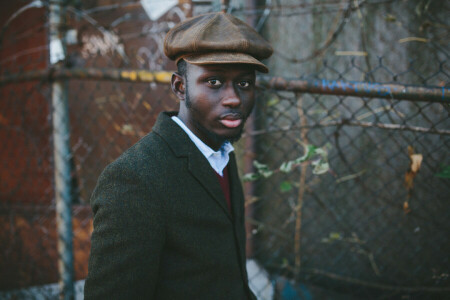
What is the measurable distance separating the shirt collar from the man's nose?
20cm

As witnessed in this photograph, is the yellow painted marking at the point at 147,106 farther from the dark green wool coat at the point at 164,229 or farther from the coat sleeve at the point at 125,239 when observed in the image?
the coat sleeve at the point at 125,239

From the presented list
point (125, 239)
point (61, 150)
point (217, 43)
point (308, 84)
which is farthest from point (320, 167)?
point (61, 150)

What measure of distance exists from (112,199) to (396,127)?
4.50ft

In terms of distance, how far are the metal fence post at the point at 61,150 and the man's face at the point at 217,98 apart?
104cm

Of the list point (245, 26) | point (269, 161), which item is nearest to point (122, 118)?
point (269, 161)

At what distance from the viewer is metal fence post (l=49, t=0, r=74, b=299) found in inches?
73.0

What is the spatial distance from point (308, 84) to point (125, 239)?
1.05 metres

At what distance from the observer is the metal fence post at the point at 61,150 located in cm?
185

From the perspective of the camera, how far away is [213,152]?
1.27m

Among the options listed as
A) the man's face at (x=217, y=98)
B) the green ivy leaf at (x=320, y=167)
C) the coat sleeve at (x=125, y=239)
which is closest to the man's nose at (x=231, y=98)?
the man's face at (x=217, y=98)

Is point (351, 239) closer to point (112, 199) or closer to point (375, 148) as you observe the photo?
point (375, 148)

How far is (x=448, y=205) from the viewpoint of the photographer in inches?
77.4

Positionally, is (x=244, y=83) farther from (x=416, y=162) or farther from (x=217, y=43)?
(x=416, y=162)

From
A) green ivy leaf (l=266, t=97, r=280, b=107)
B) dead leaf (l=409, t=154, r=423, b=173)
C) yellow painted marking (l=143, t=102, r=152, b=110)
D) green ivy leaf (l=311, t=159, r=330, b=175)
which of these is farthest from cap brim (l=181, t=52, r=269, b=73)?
yellow painted marking (l=143, t=102, r=152, b=110)
